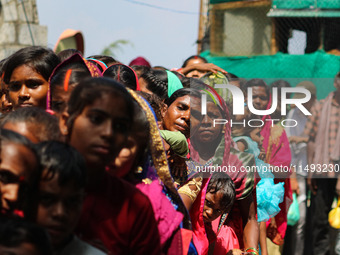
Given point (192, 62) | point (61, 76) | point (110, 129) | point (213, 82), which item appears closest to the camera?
point (110, 129)

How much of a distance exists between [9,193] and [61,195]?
165 mm

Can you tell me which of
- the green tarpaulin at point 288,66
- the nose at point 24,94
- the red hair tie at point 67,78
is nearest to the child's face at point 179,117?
the nose at point 24,94

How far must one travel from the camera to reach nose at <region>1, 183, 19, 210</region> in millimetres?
2301

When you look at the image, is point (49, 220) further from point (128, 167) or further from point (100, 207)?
point (128, 167)

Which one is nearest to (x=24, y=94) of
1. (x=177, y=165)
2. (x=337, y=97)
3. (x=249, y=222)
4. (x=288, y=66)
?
(x=177, y=165)

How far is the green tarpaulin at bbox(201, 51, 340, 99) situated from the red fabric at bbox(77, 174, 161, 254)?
11.0 m

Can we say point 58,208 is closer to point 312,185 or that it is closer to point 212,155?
point 212,155

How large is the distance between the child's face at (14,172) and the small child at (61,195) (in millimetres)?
43

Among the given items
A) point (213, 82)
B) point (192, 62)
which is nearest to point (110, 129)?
point (213, 82)

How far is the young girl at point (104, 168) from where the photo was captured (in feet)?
8.12

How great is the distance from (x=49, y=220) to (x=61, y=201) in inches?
2.7

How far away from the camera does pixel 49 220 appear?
2.27 meters

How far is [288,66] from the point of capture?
1442 centimetres

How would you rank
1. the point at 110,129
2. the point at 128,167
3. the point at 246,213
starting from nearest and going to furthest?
the point at 110,129 → the point at 128,167 → the point at 246,213
